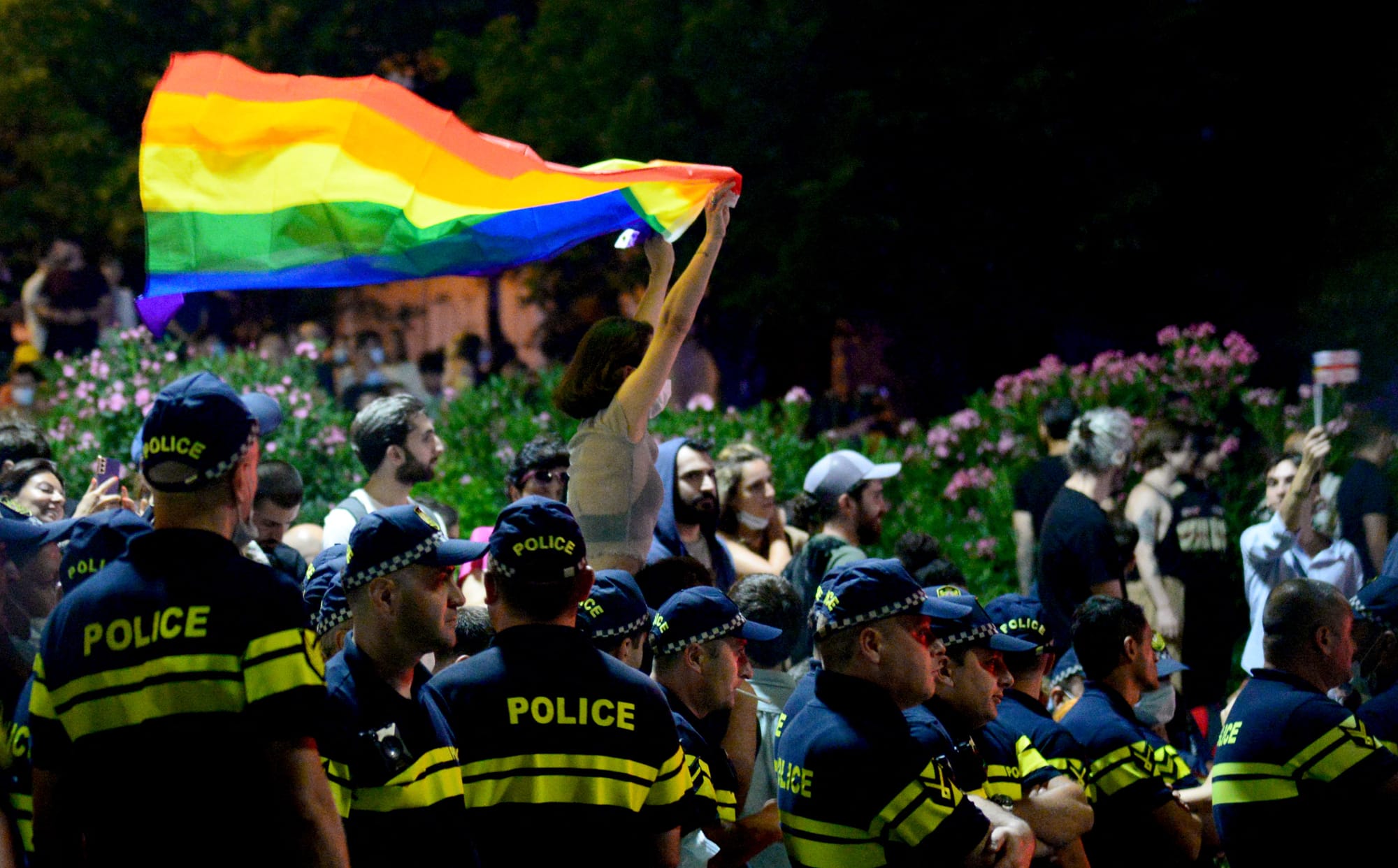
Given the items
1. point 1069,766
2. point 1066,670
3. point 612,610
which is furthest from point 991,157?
point 612,610

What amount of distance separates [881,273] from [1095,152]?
3.03 meters

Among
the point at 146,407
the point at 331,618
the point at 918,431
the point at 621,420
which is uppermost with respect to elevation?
the point at 146,407

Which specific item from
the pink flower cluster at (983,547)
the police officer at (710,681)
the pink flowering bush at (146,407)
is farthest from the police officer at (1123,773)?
the pink flower cluster at (983,547)

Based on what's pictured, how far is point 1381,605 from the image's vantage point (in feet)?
19.3

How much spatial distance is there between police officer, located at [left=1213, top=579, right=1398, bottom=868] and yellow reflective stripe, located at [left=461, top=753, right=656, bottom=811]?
2311 mm

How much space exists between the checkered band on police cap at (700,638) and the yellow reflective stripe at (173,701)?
186cm

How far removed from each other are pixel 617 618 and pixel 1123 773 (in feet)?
6.41

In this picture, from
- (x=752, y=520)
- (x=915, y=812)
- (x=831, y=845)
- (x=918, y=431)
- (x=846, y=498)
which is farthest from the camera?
(x=918, y=431)

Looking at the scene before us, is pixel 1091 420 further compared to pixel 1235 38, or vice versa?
pixel 1235 38

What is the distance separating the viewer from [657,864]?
12.9 ft

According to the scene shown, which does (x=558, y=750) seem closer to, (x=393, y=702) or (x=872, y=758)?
(x=393, y=702)

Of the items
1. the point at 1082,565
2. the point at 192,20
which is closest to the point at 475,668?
the point at 1082,565

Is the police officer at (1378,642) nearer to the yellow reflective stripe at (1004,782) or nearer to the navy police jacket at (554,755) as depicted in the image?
the yellow reflective stripe at (1004,782)

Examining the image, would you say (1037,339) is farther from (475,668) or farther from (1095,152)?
(475,668)
